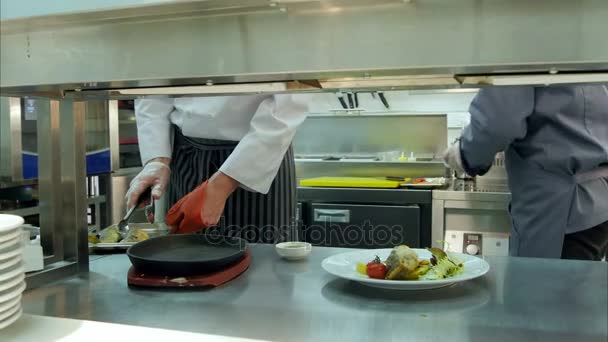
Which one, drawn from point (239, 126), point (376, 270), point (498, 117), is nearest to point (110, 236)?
point (239, 126)

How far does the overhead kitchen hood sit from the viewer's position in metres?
0.55

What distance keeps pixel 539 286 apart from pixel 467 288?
0.42 ft

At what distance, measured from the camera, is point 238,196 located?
1439 mm

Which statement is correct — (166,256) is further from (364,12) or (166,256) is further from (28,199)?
(28,199)

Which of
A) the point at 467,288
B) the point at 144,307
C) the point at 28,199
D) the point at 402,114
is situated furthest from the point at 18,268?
the point at 402,114

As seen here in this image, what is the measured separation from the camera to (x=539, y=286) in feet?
2.90

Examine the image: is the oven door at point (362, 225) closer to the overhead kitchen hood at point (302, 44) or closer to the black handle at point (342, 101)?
the black handle at point (342, 101)

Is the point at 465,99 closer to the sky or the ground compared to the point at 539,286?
closer to the sky

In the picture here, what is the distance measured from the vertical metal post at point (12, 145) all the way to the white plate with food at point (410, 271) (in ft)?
5.32

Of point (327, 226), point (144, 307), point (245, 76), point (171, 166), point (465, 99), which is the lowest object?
point (327, 226)

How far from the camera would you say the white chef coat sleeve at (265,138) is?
1266 millimetres

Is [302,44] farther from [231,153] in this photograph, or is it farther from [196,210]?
[231,153]

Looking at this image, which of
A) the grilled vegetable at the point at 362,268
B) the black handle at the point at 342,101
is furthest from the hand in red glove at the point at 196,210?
the black handle at the point at 342,101

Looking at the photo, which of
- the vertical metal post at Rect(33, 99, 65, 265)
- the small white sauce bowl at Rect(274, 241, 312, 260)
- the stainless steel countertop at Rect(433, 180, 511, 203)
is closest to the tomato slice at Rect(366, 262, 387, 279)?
the small white sauce bowl at Rect(274, 241, 312, 260)
